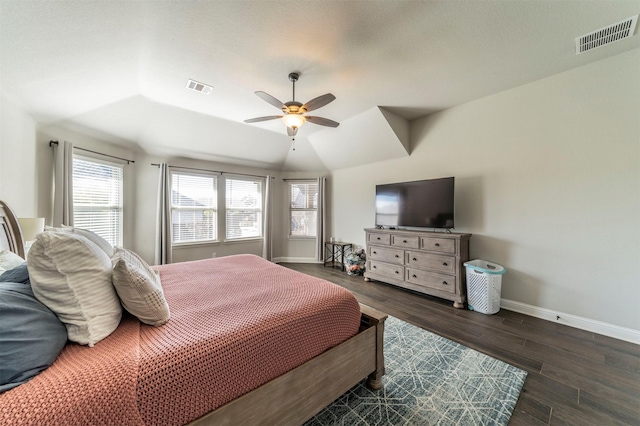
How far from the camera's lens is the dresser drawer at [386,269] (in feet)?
12.1

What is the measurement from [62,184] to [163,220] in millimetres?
1373

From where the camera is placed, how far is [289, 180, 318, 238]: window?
578 centimetres

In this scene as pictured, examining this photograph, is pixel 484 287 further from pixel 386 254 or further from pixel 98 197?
pixel 98 197

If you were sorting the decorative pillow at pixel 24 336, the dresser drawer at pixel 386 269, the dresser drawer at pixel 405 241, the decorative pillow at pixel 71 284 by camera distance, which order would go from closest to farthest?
1. the decorative pillow at pixel 24 336
2. the decorative pillow at pixel 71 284
3. the dresser drawer at pixel 405 241
4. the dresser drawer at pixel 386 269

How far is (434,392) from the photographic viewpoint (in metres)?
1.67

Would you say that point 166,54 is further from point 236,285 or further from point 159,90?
point 236,285

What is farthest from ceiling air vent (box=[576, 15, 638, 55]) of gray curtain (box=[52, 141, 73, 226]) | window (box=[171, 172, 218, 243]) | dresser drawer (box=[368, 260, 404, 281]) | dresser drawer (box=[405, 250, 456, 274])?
gray curtain (box=[52, 141, 73, 226])

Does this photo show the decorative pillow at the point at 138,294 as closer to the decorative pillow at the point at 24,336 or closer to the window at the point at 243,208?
the decorative pillow at the point at 24,336

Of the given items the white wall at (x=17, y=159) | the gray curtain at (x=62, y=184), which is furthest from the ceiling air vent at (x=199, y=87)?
the gray curtain at (x=62, y=184)

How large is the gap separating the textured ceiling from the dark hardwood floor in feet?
9.28

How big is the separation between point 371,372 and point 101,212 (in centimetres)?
442

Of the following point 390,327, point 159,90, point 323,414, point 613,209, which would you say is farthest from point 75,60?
point 613,209

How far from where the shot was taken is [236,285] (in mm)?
1864

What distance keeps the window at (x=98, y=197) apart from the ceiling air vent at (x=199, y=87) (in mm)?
2048
